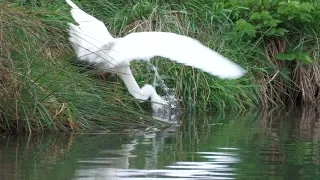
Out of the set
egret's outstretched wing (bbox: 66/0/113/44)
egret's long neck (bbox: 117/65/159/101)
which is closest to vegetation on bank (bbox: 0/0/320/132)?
egret's long neck (bbox: 117/65/159/101)

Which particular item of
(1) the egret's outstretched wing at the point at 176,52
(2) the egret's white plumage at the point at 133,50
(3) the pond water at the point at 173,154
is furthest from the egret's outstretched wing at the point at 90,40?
(3) the pond water at the point at 173,154

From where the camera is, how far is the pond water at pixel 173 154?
6.68m

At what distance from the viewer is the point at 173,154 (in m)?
7.86

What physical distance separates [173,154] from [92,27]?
3.75 metres

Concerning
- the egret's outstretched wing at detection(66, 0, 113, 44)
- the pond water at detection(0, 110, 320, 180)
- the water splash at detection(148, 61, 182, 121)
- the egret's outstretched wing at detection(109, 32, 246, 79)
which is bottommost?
the pond water at detection(0, 110, 320, 180)

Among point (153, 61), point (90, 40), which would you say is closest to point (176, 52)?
point (90, 40)

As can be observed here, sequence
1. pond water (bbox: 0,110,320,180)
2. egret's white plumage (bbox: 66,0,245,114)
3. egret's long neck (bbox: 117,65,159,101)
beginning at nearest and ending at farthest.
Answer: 1. pond water (bbox: 0,110,320,180)
2. egret's white plumage (bbox: 66,0,245,114)
3. egret's long neck (bbox: 117,65,159,101)

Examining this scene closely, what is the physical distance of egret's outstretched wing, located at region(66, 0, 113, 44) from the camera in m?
11.1

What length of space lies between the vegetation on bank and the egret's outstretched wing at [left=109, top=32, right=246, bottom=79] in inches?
18.2

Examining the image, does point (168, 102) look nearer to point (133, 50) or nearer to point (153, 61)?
point (153, 61)

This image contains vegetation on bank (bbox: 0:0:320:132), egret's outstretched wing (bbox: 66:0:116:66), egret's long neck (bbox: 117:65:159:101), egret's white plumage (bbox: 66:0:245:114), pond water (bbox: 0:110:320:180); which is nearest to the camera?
pond water (bbox: 0:110:320:180)

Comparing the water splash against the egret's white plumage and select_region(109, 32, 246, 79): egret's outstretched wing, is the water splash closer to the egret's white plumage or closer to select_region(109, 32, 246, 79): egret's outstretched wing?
the egret's white plumage

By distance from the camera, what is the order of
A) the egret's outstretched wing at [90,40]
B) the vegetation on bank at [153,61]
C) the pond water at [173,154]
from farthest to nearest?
1. the egret's outstretched wing at [90,40]
2. the vegetation on bank at [153,61]
3. the pond water at [173,154]

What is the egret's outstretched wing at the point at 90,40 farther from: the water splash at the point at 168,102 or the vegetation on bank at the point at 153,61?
the water splash at the point at 168,102
